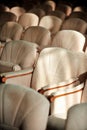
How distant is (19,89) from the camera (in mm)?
1854

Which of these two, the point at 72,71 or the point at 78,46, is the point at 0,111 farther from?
the point at 78,46

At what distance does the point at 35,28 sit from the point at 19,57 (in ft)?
2.59

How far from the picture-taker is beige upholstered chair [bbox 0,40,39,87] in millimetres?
2850

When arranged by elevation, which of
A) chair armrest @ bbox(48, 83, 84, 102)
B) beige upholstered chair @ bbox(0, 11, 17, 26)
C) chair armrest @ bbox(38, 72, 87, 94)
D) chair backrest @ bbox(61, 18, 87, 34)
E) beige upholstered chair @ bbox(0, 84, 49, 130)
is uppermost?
beige upholstered chair @ bbox(0, 84, 49, 130)

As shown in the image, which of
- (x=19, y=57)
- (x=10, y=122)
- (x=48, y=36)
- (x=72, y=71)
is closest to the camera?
(x=10, y=122)

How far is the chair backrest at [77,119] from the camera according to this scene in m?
1.58

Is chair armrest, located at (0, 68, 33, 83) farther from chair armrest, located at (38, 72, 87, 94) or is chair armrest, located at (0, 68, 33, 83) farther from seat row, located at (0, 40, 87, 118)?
chair armrest, located at (38, 72, 87, 94)

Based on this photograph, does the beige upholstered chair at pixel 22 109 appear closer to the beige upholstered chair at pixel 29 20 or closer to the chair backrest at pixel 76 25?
the chair backrest at pixel 76 25

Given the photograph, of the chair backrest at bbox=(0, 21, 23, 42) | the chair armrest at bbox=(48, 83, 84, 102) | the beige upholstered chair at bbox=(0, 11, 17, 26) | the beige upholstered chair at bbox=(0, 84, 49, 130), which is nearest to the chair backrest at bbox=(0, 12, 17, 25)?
the beige upholstered chair at bbox=(0, 11, 17, 26)

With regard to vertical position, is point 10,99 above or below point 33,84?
above

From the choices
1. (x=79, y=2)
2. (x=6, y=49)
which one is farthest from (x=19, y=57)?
(x=79, y=2)

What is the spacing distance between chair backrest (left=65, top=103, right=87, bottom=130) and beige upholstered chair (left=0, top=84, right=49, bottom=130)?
0.17m

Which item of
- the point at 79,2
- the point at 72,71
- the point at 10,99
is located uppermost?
the point at 10,99

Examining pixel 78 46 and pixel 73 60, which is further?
pixel 78 46
